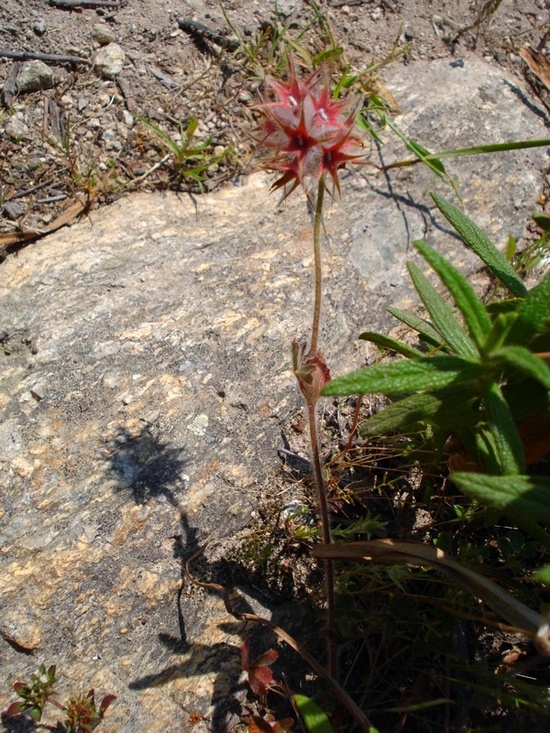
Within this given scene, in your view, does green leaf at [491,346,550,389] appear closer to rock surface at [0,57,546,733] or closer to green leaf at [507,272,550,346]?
green leaf at [507,272,550,346]

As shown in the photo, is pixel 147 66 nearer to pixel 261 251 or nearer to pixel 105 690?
pixel 261 251

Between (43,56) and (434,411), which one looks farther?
(43,56)

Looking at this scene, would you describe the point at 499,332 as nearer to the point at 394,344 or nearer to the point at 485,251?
the point at 394,344

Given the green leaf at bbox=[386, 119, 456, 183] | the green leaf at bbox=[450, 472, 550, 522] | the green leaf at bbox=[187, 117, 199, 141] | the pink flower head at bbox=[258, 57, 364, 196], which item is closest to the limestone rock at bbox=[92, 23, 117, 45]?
the green leaf at bbox=[187, 117, 199, 141]

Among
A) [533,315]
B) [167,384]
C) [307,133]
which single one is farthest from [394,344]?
[167,384]

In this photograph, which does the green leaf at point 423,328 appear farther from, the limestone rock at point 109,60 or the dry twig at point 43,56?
the dry twig at point 43,56
